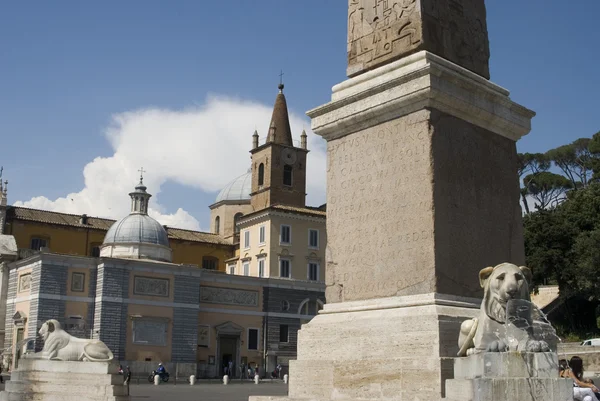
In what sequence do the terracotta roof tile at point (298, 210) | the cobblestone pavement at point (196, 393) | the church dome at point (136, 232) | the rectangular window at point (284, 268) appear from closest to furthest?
the cobblestone pavement at point (196, 393) < the church dome at point (136, 232) < the rectangular window at point (284, 268) < the terracotta roof tile at point (298, 210)

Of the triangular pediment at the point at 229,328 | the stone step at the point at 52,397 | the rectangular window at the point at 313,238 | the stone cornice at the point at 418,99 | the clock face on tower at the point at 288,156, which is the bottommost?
the stone step at the point at 52,397

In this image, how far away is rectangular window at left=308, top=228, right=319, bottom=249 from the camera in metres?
54.7

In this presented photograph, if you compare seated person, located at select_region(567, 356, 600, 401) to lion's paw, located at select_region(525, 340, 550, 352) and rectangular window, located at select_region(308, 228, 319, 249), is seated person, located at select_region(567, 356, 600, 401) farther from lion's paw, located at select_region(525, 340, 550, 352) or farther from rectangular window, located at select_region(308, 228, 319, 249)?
rectangular window, located at select_region(308, 228, 319, 249)

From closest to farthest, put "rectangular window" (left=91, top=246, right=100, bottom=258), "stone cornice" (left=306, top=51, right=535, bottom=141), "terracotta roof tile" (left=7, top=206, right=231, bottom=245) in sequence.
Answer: "stone cornice" (left=306, top=51, right=535, bottom=141), "terracotta roof tile" (left=7, top=206, right=231, bottom=245), "rectangular window" (left=91, top=246, right=100, bottom=258)

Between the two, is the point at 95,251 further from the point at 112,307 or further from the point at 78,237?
the point at 112,307

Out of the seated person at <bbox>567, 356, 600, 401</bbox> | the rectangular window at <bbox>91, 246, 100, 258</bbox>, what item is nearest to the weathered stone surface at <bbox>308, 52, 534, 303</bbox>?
the seated person at <bbox>567, 356, 600, 401</bbox>

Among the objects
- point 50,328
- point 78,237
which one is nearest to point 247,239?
point 78,237

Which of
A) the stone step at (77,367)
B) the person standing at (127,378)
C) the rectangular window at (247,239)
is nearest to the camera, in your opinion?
the stone step at (77,367)

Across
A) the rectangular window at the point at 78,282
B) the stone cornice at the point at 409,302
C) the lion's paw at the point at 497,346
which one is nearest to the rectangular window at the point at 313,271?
the rectangular window at the point at 78,282

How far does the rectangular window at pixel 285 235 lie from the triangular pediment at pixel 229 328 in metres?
8.11

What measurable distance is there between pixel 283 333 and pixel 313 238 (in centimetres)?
828

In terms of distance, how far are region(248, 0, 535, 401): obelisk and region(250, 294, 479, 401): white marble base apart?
0.04 ft

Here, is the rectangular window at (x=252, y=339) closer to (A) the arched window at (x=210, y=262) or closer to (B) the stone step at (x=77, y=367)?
(A) the arched window at (x=210, y=262)

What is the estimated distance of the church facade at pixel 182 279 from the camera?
4216 cm
